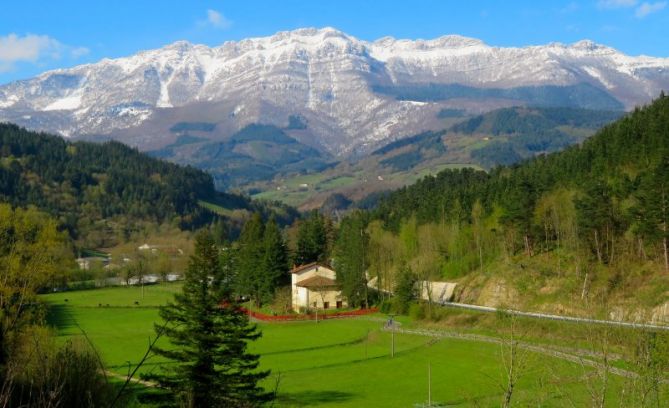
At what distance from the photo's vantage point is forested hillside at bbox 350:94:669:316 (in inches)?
2685

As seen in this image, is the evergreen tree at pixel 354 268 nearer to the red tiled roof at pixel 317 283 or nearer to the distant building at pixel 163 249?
the red tiled roof at pixel 317 283

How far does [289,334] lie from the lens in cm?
7944

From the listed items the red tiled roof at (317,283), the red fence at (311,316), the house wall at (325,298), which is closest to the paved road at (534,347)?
the red fence at (311,316)

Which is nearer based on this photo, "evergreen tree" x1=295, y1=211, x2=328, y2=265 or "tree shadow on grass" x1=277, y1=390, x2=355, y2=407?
"tree shadow on grass" x1=277, y1=390, x2=355, y2=407

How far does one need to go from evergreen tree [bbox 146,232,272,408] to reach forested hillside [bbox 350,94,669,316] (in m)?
28.0

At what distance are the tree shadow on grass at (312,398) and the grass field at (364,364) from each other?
0.22 feet

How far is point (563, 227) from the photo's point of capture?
8012 centimetres

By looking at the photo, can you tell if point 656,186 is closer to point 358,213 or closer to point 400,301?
point 400,301

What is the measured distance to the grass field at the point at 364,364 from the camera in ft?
142

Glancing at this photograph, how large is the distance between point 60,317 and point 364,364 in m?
53.0

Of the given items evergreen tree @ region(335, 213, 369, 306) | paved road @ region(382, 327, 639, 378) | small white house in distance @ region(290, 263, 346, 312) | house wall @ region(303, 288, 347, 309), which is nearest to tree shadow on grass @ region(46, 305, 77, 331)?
small white house in distance @ region(290, 263, 346, 312)

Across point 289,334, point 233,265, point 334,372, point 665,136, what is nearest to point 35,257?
point 334,372

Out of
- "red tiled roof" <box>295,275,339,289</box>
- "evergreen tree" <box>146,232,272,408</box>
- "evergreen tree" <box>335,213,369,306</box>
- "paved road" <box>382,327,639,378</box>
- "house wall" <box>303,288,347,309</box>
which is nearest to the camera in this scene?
"evergreen tree" <box>146,232,272,408</box>

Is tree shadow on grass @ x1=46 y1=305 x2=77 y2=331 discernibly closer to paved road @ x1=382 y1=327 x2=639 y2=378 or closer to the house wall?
the house wall
